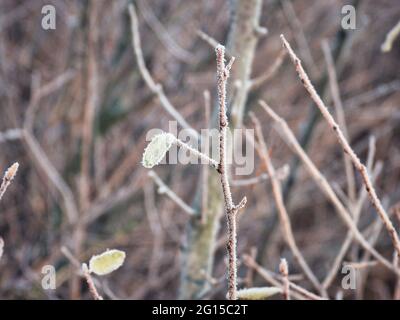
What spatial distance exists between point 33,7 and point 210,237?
2000mm

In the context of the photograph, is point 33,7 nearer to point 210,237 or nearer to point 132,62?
point 132,62

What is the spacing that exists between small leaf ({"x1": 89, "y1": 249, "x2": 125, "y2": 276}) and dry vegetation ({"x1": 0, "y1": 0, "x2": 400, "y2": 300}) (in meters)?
0.34

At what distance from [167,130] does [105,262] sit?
66.8 inches

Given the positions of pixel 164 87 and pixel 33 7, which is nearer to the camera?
pixel 164 87

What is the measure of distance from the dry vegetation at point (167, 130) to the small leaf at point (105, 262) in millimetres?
342

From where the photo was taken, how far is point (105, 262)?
749 millimetres

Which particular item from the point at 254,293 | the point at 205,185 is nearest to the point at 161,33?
the point at 205,185

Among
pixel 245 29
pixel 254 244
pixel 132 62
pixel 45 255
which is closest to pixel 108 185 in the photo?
pixel 45 255

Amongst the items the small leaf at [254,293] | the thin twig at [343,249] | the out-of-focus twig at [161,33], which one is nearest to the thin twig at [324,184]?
the thin twig at [343,249]

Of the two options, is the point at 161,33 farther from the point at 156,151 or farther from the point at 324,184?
the point at 156,151

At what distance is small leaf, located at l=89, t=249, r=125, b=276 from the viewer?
73 centimetres

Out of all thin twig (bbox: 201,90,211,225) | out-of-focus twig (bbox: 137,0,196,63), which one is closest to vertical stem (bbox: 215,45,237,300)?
thin twig (bbox: 201,90,211,225)

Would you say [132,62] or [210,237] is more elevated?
[132,62]

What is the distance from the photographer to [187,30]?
2.41 meters
